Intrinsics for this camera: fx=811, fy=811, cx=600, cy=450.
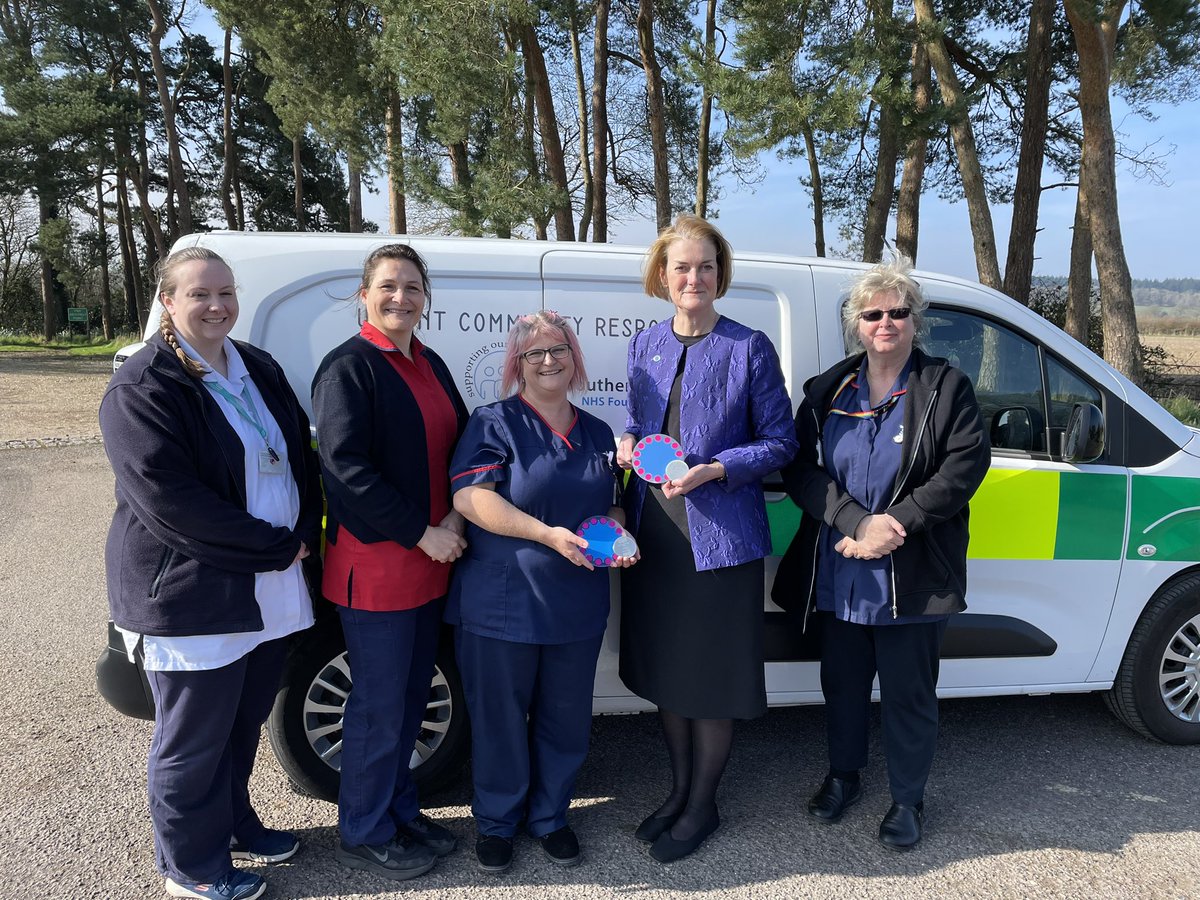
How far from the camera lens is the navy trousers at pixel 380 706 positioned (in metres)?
2.25

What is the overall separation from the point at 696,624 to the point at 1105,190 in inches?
356

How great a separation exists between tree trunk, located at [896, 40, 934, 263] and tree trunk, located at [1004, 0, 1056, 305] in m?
1.35

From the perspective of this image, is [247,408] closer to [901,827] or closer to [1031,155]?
[901,827]

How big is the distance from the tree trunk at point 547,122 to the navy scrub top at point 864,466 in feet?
29.5

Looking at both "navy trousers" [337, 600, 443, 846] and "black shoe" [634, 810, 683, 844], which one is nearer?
"navy trousers" [337, 600, 443, 846]

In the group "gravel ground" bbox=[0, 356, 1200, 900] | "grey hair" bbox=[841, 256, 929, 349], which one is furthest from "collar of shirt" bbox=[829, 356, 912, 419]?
"gravel ground" bbox=[0, 356, 1200, 900]

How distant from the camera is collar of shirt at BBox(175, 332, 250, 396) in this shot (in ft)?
6.68

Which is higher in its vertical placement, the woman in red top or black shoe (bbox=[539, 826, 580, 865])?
→ the woman in red top

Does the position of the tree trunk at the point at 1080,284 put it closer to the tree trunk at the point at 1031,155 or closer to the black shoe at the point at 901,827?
the tree trunk at the point at 1031,155

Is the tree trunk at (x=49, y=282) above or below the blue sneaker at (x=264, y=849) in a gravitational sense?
above

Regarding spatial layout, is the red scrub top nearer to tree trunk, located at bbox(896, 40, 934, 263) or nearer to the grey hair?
the grey hair

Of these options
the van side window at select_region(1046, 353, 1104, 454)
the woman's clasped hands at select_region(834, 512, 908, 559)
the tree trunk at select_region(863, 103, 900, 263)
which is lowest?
the woman's clasped hands at select_region(834, 512, 908, 559)

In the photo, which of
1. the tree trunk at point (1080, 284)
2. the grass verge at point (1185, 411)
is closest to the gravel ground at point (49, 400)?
the grass verge at point (1185, 411)

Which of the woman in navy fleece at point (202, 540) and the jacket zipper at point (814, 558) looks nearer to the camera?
the woman in navy fleece at point (202, 540)
